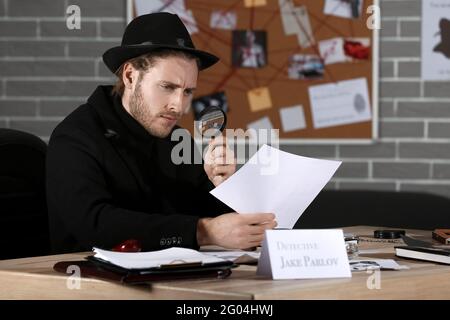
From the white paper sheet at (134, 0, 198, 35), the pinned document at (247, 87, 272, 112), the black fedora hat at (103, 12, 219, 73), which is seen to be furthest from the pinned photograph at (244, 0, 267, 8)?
the black fedora hat at (103, 12, 219, 73)

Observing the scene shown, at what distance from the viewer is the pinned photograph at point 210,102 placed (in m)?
3.93

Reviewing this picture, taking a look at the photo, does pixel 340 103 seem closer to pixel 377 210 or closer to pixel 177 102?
pixel 377 210

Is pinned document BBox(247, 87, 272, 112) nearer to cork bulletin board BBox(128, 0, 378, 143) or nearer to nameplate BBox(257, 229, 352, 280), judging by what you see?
cork bulletin board BBox(128, 0, 378, 143)

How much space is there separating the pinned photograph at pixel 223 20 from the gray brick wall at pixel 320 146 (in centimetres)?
39

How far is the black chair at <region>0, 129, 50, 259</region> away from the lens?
2.67 m

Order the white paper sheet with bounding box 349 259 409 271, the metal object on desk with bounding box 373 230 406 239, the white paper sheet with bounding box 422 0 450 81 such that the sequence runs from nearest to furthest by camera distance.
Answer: the white paper sheet with bounding box 349 259 409 271, the metal object on desk with bounding box 373 230 406 239, the white paper sheet with bounding box 422 0 450 81

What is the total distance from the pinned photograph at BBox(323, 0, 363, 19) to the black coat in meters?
1.13

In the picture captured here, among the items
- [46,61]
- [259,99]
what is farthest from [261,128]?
[46,61]

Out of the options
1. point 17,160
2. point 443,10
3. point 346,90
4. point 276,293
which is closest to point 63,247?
point 17,160

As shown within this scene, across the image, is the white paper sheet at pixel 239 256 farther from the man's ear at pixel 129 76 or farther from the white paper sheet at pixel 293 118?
the white paper sheet at pixel 293 118

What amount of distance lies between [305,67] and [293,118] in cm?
22

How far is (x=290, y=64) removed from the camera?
3873 mm
